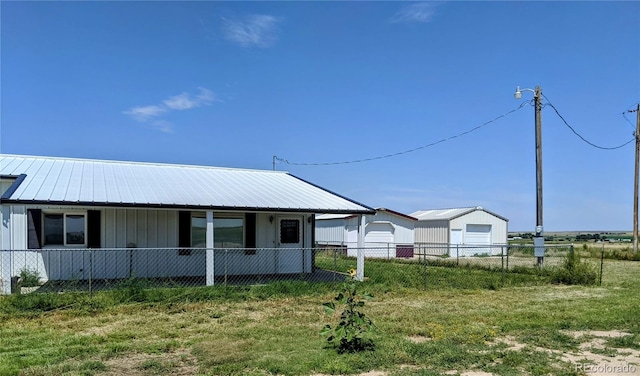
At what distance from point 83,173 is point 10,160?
277 centimetres

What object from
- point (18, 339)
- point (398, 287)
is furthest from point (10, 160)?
point (398, 287)

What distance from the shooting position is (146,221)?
598 inches

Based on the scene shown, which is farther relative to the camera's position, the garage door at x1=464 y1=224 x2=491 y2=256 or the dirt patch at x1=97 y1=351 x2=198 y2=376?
the garage door at x1=464 y1=224 x2=491 y2=256

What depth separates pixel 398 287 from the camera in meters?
13.5

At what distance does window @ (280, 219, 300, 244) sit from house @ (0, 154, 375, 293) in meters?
0.03

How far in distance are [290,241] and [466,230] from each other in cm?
1895

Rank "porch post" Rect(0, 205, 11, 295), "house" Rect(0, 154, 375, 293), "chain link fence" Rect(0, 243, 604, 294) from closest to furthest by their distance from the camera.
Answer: "house" Rect(0, 154, 375, 293), "chain link fence" Rect(0, 243, 604, 294), "porch post" Rect(0, 205, 11, 295)

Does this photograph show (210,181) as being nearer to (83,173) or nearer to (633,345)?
(83,173)

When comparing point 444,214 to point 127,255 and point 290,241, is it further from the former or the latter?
point 127,255

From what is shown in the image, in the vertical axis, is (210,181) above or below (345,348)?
above

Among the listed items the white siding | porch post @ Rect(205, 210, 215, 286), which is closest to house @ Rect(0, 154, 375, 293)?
porch post @ Rect(205, 210, 215, 286)

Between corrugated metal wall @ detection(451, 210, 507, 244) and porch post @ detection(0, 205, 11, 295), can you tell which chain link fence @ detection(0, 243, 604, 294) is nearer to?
porch post @ detection(0, 205, 11, 295)

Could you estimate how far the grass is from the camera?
6266 mm

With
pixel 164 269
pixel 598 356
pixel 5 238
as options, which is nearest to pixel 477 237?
pixel 164 269
